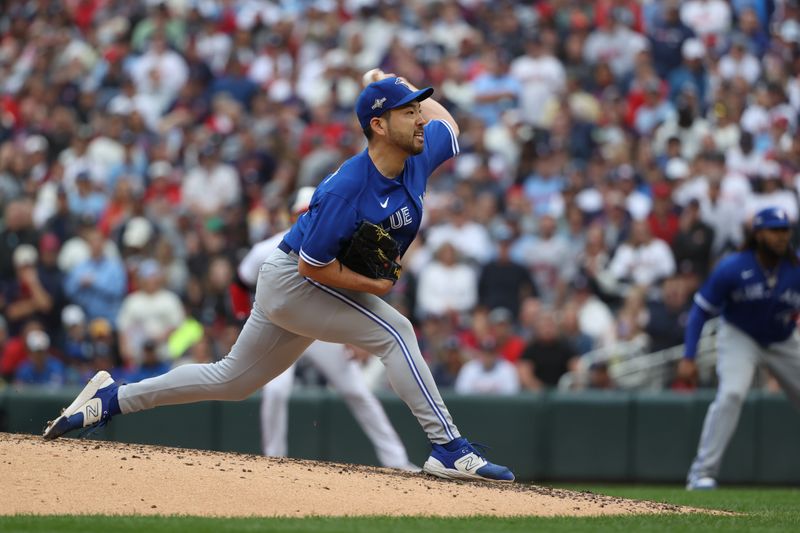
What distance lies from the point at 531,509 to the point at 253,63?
42.0 feet

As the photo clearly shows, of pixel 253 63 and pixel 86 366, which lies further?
pixel 253 63

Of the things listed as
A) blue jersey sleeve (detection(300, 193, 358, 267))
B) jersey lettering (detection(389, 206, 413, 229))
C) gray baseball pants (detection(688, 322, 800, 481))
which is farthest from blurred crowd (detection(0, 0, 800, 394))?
blue jersey sleeve (detection(300, 193, 358, 267))

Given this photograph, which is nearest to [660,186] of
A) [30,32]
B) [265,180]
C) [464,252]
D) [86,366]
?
[464,252]

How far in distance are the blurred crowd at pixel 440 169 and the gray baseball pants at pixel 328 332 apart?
17.5 feet

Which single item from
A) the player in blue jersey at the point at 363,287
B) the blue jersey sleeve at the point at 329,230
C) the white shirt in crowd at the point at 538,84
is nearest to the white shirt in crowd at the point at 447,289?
the white shirt in crowd at the point at 538,84

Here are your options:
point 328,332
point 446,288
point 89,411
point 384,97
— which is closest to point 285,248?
point 328,332

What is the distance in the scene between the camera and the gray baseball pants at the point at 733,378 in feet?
31.7

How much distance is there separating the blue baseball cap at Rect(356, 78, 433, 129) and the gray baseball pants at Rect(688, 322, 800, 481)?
4019 millimetres

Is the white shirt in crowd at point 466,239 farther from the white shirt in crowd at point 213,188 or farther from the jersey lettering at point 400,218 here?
the jersey lettering at point 400,218

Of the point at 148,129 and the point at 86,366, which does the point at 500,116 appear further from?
the point at 86,366

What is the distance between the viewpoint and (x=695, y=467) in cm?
979

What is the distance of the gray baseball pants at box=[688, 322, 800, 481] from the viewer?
31.7ft

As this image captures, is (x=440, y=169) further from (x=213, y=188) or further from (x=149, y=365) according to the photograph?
(x=149, y=365)

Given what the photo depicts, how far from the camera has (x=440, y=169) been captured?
51.5ft
